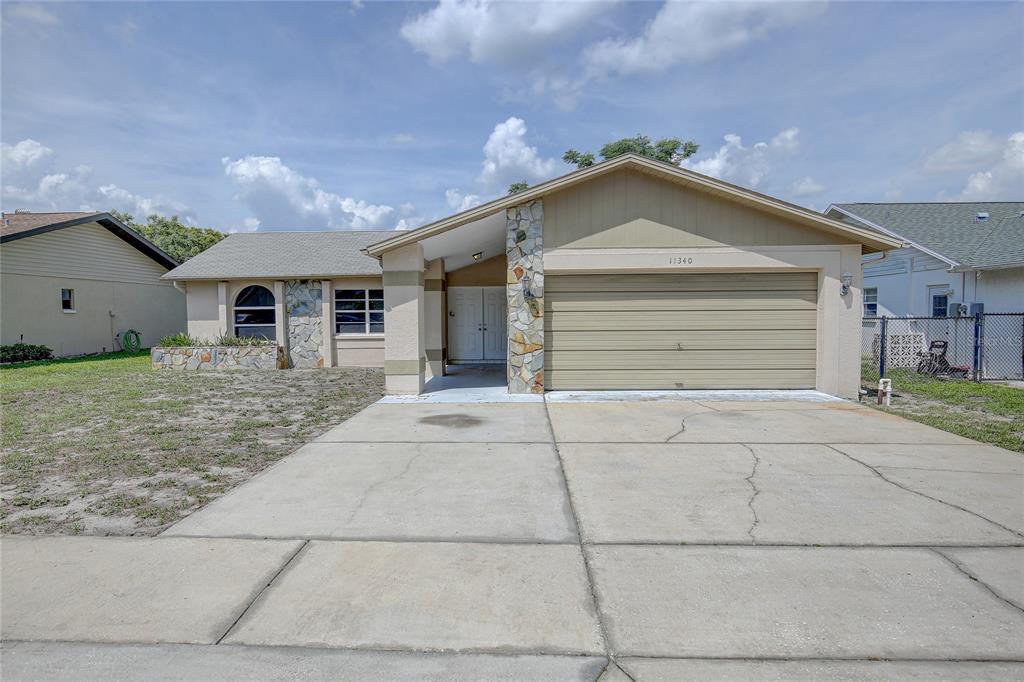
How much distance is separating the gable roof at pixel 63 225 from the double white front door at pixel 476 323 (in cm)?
1315

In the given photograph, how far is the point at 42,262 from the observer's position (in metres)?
19.0

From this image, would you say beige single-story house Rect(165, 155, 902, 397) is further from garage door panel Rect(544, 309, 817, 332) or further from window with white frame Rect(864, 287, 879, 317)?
window with white frame Rect(864, 287, 879, 317)

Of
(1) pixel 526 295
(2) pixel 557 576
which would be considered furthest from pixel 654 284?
(2) pixel 557 576

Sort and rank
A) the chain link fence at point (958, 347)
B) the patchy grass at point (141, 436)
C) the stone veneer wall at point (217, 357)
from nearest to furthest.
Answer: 1. the patchy grass at point (141, 436)
2. the chain link fence at point (958, 347)
3. the stone veneer wall at point (217, 357)

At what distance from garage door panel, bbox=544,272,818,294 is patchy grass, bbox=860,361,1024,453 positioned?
2.72m

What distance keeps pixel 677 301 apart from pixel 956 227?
1292 centimetres

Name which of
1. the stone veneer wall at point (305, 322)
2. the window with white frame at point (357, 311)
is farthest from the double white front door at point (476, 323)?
the stone veneer wall at point (305, 322)

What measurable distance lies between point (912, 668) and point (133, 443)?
866 cm

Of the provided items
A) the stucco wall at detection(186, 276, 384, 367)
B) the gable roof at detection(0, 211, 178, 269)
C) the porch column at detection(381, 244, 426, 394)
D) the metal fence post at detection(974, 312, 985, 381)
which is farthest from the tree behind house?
the metal fence post at detection(974, 312, 985, 381)

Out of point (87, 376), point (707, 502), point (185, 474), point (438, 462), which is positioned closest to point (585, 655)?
point (707, 502)

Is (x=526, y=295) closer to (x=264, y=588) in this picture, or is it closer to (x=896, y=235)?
(x=264, y=588)

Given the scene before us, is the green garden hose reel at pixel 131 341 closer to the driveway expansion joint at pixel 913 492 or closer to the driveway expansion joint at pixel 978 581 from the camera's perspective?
the driveway expansion joint at pixel 913 492

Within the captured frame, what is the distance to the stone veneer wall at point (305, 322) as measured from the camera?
17.4 meters

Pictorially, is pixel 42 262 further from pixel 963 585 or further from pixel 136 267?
pixel 963 585
